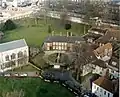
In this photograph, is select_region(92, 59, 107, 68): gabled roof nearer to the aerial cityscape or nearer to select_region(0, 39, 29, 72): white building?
the aerial cityscape

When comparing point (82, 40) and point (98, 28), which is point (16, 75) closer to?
point (82, 40)

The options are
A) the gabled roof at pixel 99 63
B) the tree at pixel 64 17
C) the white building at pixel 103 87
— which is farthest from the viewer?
the tree at pixel 64 17

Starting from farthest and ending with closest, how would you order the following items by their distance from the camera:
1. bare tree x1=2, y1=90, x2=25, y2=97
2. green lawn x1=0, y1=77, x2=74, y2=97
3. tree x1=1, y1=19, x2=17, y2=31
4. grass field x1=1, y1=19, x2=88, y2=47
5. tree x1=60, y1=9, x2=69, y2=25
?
1. tree x1=60, y1=9, x2=69, y2=25
2. tree x1=1, y1=19, x2=17, y2=31
3. grass field x1=1, y1=19, x2=88, y2=47
4. green lawn x1=0, y1=77, x2=74, y2=97
5. bare tree x1=2, y1=90, x2=25, y2=97

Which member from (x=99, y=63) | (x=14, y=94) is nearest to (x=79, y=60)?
(x=99, y=63)

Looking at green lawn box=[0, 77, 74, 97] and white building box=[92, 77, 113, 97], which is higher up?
white building box=[92, 77, 113, 97]

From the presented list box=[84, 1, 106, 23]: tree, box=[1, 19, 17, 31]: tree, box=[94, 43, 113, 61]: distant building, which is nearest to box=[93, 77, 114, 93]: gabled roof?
box=[94, 43, 113, 61]: distant building

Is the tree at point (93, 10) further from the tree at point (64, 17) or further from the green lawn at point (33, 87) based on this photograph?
the green lawn at point (33, 87)

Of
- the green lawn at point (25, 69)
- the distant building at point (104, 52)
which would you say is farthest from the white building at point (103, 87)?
the green lawn at point (25, 69)

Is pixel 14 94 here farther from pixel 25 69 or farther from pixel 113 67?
pixel 113 67
